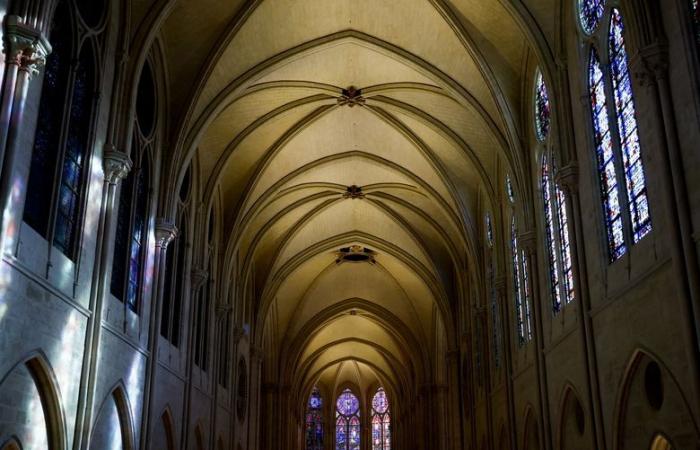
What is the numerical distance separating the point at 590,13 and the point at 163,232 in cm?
1081

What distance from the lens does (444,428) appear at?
1457 inches

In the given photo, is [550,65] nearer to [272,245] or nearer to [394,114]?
[394,114]

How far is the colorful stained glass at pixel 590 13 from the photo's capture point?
1414 cm

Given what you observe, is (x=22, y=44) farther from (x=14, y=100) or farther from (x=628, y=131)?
(x=628, y=131)

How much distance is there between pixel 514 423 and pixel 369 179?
12173 millimetres

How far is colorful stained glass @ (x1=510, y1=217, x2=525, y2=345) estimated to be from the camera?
20812 mm

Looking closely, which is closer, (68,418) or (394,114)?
(68,418)

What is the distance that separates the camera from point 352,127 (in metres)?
26.0

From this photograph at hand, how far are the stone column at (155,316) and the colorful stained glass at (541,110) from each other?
9220 millimetres

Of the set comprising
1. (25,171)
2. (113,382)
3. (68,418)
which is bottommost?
(68,418)

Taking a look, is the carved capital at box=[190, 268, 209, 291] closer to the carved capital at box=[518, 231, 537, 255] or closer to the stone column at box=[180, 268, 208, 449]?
the stone column at box=[180, 268, 208, 449]

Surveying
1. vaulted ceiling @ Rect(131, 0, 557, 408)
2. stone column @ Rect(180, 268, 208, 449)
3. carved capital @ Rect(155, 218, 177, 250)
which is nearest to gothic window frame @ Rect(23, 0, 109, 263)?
vaulted ceiling @ Rect(131, 0, 557, 408)

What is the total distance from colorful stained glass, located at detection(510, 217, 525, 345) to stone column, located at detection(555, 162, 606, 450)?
5.77 meters

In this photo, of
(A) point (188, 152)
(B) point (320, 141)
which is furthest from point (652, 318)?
(B) point (320, 141)
